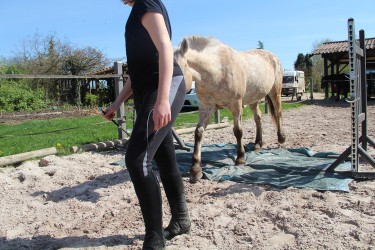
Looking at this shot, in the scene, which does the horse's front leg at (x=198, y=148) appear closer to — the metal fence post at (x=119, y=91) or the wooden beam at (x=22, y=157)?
the metal fence post at (x=119, y=91)

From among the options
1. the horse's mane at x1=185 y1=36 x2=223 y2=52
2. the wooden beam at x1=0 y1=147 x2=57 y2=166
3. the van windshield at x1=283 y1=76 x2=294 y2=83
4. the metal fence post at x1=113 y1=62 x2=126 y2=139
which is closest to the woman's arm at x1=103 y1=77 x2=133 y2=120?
the horse's mane at x1=185 y1=36 x2=223 y2=52

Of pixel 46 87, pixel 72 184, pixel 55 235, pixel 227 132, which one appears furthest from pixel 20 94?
pixel 55 235

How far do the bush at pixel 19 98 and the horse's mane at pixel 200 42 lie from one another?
18013 mm

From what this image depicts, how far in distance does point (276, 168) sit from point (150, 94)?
2.80 meters

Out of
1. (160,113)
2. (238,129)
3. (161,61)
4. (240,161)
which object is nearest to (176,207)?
(160,113)

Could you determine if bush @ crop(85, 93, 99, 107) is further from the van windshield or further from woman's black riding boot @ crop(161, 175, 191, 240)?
woman's black riding boot @ crop(161, 175, 191, 240)

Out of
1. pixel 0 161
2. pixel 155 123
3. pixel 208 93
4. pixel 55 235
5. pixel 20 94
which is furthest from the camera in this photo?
pixel 20 94

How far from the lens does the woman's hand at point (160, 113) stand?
83.6 inches

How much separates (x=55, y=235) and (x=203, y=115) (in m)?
2.55

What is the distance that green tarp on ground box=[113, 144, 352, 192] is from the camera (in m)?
3.93

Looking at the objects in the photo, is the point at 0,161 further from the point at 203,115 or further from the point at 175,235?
the point at 175,235

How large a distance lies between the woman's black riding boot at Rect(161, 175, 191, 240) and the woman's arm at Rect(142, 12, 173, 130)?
0.68 meters

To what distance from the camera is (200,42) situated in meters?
4.77

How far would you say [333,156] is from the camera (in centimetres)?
505
